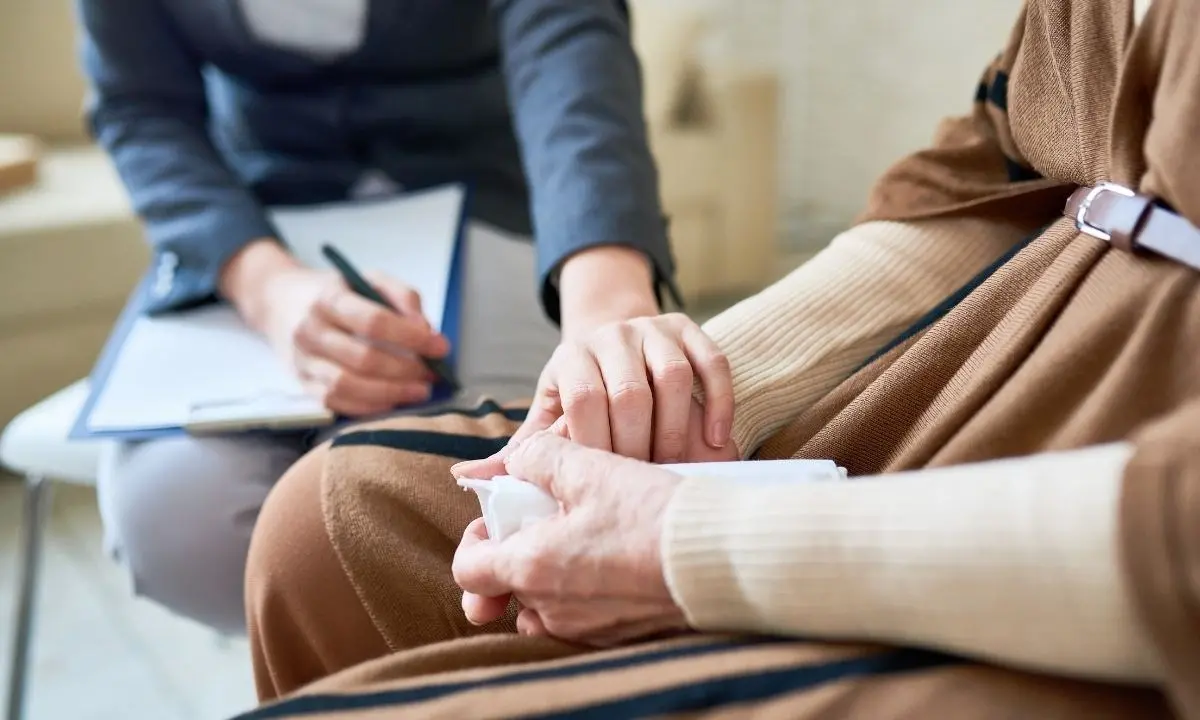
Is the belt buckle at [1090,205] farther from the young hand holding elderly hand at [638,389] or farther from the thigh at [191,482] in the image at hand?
the thigh at [191,482]

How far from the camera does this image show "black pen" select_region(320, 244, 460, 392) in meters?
0.74

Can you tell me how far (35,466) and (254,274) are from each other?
26cm

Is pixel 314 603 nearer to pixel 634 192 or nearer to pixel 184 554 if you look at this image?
pixel 184 554

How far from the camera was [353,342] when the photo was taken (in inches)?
28.4

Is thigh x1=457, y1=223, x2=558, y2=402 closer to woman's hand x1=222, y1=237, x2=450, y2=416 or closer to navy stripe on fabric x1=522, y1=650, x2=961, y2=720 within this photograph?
woman's hand x1=222, y1=237, x2=450, y2=416

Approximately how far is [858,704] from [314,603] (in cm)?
31

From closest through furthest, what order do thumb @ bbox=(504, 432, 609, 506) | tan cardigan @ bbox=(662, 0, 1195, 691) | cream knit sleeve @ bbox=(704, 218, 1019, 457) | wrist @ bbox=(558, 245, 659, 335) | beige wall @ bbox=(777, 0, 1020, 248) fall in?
tan cardigan @ bbox=(662, 0, 1195, 691)
thumb @ bbox=(504, 432, 609, 506)
cream knit sleeve @ bbox=(704, 218, 1019, 457)
wrist @ bbox=(558, 245, 659, 335)
beige wall @ bbox=(777, 0, 1020, 248)

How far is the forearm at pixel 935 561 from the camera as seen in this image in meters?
0.34

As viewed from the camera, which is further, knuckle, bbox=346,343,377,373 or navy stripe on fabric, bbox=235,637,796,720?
knuckle, bbox=346,343,377,373

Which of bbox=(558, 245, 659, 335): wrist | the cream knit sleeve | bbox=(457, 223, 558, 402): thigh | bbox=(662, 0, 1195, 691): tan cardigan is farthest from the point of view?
bbox=(457, 223, 558, 402): thigh

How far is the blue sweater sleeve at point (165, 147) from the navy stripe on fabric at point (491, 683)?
518mm

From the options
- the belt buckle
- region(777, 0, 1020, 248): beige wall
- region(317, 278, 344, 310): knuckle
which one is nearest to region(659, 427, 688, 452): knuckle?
the belt buckle

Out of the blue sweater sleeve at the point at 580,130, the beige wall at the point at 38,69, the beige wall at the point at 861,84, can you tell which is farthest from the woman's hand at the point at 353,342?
the beige wall at the point at 861,84

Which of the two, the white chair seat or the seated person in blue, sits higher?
the seated person in blue
